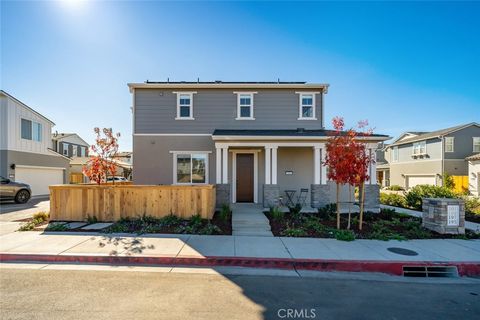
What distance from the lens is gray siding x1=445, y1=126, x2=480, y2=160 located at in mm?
→ 23641

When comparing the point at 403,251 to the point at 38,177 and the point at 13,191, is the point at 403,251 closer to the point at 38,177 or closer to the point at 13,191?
the point at 13,191

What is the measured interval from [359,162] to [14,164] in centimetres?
2209

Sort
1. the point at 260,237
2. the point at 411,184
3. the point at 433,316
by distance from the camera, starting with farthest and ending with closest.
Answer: the point at 411,184 < the point at 260,237 < the point at 433,316

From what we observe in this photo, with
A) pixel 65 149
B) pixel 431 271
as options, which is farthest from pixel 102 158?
pixel 65 149

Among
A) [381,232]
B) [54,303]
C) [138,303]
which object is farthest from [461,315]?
[54,303]

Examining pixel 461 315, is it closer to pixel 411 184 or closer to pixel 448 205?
pixel 448 205

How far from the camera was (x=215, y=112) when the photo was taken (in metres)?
13.2

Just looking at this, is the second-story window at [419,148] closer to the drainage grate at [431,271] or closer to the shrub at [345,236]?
the shrub at [345,236]

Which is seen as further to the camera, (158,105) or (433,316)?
(158,105)

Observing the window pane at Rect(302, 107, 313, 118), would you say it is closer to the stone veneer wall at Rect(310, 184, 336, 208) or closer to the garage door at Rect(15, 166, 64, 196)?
the stone veneer wall at Rect(310, 184, 336, 208)

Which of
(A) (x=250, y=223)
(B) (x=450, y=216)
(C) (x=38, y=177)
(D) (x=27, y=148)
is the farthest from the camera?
(C) (x=38, y=177)

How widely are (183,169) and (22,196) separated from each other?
10.5 meters

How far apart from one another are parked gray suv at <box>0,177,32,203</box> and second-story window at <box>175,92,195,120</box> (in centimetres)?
1078

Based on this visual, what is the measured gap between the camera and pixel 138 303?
3.70 m
